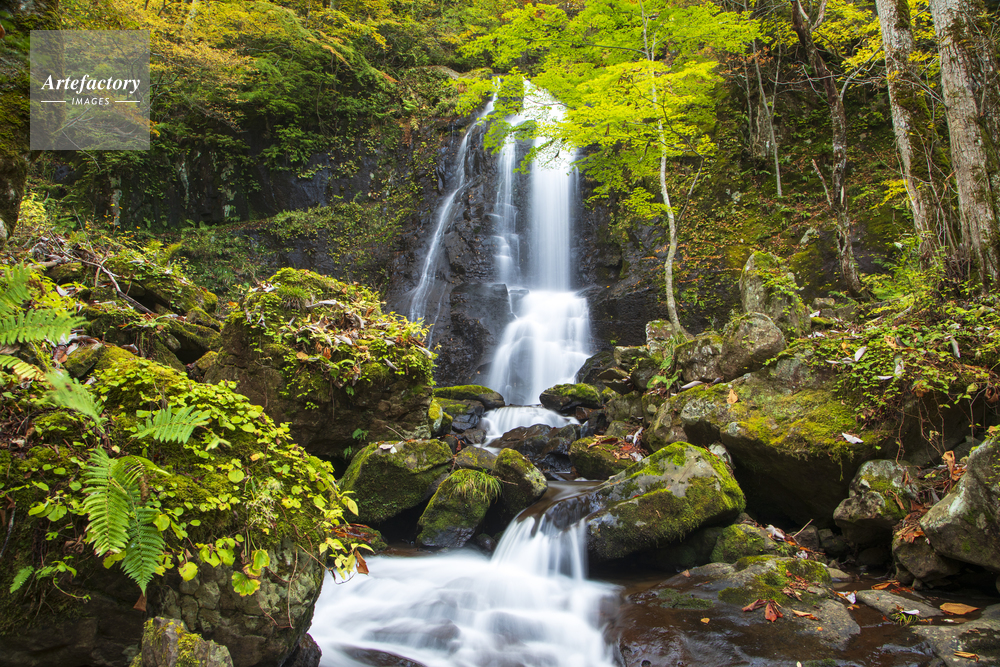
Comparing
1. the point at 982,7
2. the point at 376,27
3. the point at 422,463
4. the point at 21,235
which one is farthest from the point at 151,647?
the point at 376,27

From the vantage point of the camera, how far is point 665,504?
536 cm

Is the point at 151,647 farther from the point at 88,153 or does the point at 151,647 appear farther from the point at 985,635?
the point at 88,153

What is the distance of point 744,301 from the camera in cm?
777

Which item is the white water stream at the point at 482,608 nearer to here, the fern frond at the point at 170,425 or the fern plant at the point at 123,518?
the fern plant at the point at 123,518

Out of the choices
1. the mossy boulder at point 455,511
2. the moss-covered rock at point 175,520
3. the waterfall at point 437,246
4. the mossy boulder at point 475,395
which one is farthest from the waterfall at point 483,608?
the waterfall at point 437,246

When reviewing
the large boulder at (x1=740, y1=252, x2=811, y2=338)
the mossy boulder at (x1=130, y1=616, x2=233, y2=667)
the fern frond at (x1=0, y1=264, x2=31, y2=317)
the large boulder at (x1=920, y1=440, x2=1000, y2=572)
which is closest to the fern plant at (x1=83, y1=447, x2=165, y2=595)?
the mossy boulder at (x1=130, y1=616, x2=233, y2=667)

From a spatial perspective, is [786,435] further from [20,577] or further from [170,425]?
[20,577]

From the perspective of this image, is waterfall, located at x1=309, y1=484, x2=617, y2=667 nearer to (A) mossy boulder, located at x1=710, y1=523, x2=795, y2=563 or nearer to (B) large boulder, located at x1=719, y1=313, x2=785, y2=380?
(A) mossy boulder, located at x1=710, y1=523, x2=795, y2=563

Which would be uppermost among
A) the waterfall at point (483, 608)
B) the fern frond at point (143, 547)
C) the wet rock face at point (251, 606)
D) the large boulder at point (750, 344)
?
the large boulder at point (750, 344)

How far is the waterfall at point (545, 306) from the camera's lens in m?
12.8

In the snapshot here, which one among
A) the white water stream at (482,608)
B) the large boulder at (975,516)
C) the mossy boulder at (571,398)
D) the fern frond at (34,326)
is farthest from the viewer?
the mossy boulder at (571,398)

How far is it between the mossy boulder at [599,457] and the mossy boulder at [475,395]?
3.10 metres

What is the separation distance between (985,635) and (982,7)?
7289 mm

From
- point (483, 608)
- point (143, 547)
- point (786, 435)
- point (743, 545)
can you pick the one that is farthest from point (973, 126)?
point (143, 547)
